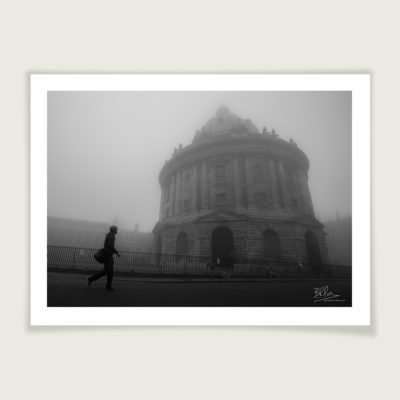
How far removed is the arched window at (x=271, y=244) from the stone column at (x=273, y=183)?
81.4 inches

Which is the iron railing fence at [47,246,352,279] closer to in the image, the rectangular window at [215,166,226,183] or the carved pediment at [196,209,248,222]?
the carved pediment at [196,209,248,222]

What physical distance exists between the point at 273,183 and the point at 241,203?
291cm

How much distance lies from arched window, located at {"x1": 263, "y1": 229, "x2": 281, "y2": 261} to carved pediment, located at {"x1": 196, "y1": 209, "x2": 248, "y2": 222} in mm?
2143

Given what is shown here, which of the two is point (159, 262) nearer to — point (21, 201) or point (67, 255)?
point (67, 255)

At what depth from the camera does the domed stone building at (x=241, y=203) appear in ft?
57.9

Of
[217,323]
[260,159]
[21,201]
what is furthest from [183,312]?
[260,159]

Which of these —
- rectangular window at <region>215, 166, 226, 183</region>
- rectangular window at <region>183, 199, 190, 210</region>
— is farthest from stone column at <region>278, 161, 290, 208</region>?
rectangular window at <region>183, 199, 190, 210</region>

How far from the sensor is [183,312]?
18.1 feet

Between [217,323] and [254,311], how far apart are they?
34.4 inches

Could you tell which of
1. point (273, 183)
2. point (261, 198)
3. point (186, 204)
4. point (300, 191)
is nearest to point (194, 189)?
point (186, 204)

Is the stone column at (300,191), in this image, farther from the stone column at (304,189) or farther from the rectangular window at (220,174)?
the rectangular window at (220,174)

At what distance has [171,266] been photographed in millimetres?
13875

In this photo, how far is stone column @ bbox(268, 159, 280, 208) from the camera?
60.4ft

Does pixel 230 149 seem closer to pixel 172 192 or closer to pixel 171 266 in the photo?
pixel 172 192
